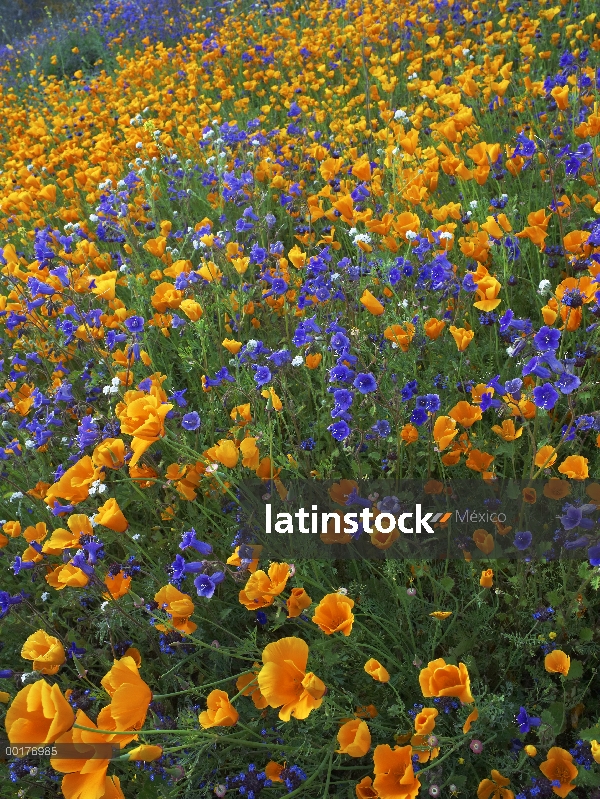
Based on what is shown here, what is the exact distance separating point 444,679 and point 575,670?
0.52 m

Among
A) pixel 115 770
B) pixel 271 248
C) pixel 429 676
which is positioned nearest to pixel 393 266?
pixel 271 248

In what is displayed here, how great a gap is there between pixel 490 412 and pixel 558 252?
866mm

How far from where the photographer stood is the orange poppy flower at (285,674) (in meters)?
1.35

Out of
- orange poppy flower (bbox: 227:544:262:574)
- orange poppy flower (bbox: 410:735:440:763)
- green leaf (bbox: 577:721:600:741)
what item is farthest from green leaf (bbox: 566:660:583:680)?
orange poppy flower (bbox: 227:544:262:574)

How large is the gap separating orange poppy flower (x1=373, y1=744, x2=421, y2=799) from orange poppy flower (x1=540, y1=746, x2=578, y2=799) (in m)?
0.37

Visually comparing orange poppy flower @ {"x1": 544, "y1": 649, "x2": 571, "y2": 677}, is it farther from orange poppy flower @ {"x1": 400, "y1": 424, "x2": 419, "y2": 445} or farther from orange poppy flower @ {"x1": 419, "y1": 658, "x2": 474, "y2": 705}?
orange poppy flower @ {"x1": 400, "y1": 424, "x2": 419, "y2": 445}

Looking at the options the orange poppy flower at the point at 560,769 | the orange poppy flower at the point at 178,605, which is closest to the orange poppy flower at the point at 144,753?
the orange poppy flower at the point at 178,605

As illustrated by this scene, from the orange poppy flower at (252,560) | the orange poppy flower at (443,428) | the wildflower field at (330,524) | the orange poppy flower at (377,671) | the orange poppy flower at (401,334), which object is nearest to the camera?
the orange poppy flower at (377,671)

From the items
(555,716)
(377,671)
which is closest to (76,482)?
(377,671)

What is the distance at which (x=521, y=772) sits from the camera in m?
1.64

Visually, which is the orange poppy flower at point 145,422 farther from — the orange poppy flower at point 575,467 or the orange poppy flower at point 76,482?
the orange poppy flower at point 575,467

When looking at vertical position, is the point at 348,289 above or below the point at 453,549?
above

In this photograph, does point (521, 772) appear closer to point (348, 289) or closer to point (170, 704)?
point (170, 704)

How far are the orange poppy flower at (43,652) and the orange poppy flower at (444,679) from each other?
96 cm
